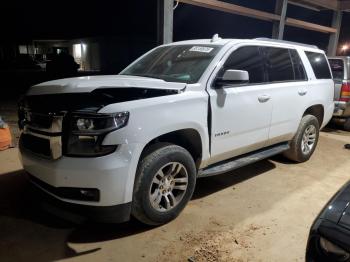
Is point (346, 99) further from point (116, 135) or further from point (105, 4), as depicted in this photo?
point (105, 4)

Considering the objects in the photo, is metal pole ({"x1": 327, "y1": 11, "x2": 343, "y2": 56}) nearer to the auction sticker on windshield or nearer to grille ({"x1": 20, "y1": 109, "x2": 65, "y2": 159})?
the auction sticker on windshield

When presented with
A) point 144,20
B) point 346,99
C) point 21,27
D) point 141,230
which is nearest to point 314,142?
point 346,99

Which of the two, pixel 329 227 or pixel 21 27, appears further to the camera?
pixel 21 27

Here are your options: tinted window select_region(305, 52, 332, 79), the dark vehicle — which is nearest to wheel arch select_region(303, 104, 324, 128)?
tinted window select_region(305, 52, 332, 79)

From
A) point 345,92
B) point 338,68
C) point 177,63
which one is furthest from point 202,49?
point 338,68

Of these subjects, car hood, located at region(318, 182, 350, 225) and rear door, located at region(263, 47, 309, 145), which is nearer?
car hood, located at region(318, 182, 350, 225)

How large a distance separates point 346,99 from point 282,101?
A: 3.89m

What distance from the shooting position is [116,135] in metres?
2.60

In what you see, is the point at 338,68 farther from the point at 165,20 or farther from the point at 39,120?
the point at 39,120

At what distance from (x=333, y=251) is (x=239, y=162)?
215 centimetres

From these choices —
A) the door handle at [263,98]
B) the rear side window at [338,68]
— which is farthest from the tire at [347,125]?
the door handle at [263,98]

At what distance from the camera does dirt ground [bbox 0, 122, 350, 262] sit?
2.79 metres

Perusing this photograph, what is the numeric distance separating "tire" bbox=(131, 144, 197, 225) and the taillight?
5.55 m

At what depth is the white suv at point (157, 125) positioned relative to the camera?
2619mm
